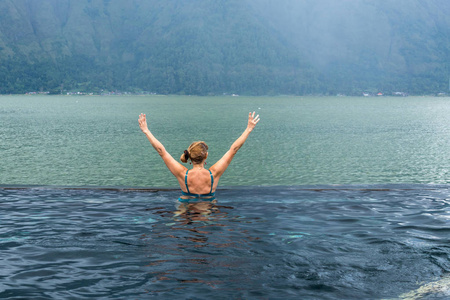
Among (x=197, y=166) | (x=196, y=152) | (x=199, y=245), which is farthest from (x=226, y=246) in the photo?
(x=197, y=166)

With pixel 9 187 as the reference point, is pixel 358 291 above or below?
below

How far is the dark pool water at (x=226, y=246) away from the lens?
5.62m

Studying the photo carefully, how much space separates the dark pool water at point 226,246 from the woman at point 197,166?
0.41 m

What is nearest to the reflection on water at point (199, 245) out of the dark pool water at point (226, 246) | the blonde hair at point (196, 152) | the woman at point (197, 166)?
the dark pool water at point (226, 246)

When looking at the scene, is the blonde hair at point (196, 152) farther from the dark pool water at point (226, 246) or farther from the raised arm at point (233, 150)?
the dark pool water at point (226, 246)

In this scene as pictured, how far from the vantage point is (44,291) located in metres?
5.50

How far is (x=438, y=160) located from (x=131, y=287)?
28341mm

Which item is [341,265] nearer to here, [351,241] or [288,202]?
[351,241]

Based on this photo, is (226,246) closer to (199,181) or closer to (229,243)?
(229,243)

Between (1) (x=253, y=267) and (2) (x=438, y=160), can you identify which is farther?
(2) (x=438, y=160)

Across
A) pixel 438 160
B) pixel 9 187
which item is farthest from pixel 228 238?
pixel 438 160

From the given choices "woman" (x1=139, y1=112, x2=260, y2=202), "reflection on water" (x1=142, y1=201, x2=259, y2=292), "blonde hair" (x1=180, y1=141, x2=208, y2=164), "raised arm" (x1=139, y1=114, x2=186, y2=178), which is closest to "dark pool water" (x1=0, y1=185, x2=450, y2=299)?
"reflection on water" (x1=142, y1=201, x2=259, y2=292)

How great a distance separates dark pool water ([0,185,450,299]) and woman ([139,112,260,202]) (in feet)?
1.34

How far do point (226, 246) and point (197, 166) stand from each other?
224 centimetres
